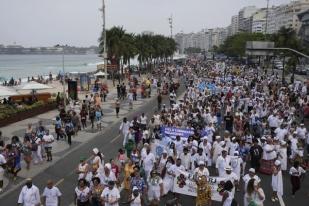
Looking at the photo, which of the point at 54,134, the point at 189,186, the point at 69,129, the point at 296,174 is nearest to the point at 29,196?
the point at 189,186

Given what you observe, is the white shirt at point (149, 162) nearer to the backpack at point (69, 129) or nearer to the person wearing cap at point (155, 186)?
the person wearing cap at point (155, 186)

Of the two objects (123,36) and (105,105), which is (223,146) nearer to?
(105,105)

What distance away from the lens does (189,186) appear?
1284cm

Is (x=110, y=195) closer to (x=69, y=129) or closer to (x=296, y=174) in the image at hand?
(x=296, y=174)

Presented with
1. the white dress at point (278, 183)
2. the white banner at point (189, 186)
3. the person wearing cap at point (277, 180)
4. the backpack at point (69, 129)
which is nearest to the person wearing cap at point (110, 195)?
the white banner at point (189, 186)

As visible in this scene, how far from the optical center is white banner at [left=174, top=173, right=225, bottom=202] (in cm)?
1237

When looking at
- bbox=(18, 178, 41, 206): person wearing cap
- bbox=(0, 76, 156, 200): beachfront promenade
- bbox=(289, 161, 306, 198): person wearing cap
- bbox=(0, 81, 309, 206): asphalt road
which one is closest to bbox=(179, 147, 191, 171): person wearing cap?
bbox=(0, 81, 309, 206): asphalt road

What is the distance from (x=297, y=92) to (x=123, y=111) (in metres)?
13.8

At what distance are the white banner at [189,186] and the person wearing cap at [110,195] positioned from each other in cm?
278

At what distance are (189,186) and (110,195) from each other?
121 inches

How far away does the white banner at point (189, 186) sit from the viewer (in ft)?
40.6

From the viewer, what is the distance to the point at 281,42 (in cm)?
5906

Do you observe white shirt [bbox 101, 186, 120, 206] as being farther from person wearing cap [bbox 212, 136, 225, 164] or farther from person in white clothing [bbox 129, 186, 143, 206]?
person wearing cap [bbox 212, 136, 225, 164]

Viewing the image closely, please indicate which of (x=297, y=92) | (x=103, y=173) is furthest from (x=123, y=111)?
(x=103, y=173)
